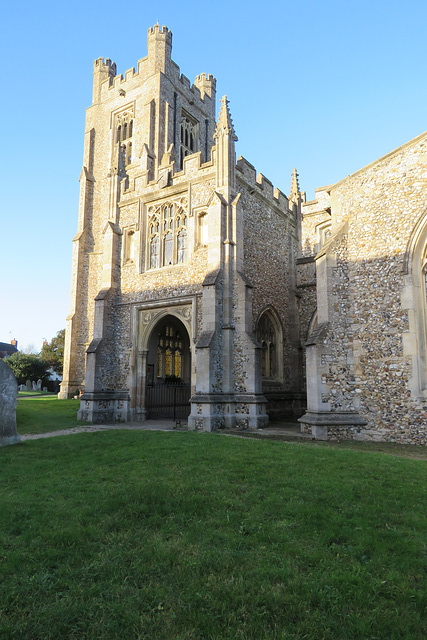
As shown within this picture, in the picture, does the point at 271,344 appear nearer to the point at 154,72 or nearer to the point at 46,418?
the point at 46,418

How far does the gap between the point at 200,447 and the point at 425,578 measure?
567 cm

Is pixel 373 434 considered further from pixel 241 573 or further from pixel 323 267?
pixel 241 573

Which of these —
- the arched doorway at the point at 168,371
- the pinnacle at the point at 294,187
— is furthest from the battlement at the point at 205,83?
the arched doorway at the point at 168,371

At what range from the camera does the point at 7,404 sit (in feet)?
30.3

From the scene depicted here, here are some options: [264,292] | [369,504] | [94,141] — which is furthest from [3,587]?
[94,141]

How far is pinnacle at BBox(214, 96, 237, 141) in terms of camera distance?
621 inches

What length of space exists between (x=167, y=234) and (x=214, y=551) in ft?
50.2

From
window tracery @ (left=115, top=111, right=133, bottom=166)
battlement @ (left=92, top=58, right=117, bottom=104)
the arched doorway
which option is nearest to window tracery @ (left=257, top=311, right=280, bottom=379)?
the arched doorway

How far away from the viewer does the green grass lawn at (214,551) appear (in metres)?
2.74

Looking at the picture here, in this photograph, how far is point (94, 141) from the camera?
31.9m

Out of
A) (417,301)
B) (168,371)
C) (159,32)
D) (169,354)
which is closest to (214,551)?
(417,301)

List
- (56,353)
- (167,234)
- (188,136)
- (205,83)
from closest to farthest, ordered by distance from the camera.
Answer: (167,234), (188,136), (205,83), (56,353)

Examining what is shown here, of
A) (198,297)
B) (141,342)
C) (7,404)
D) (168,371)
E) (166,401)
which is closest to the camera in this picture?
(7,404)

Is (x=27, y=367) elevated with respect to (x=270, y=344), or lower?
lower
